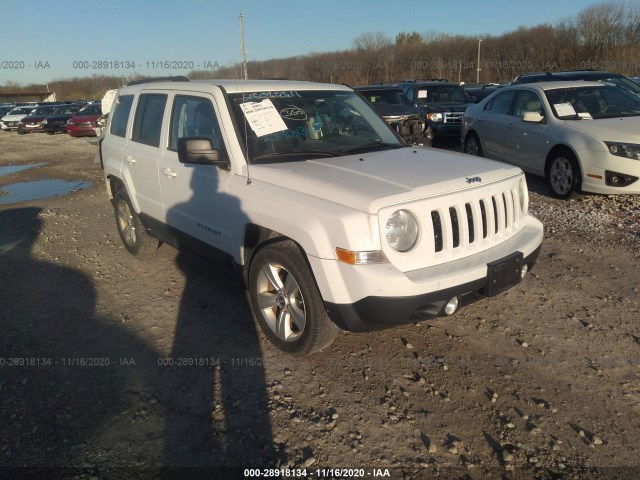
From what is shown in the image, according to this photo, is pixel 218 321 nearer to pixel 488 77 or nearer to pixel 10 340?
pixel 10 340

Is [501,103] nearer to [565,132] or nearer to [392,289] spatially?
[565,132]

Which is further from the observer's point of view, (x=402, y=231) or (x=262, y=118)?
(x=262, y=118)

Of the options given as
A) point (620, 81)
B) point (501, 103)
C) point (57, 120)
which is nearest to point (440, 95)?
point (620, 81)

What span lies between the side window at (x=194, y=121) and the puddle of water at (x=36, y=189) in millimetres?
7091

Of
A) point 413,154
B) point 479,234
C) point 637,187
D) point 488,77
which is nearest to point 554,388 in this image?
point 479,234

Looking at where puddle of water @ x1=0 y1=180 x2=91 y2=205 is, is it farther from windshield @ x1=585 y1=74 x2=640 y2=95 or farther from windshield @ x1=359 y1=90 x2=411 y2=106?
windshield @ x1=585 y1=74 x2=640 y2=95

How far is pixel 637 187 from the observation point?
649cm

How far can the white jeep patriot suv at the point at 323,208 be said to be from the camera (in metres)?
2.98

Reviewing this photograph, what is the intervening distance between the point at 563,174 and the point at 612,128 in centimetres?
86

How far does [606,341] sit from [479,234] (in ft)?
4.41

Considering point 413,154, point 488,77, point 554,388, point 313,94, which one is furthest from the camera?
point 488,77

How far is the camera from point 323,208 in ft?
10.1

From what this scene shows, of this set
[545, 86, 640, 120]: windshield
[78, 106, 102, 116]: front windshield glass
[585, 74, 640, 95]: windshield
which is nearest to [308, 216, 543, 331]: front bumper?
[545, 86, 640, 120]: windshield

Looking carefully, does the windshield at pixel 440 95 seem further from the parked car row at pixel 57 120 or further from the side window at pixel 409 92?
the parked car row at pixel 57 120
